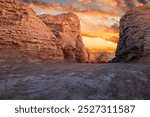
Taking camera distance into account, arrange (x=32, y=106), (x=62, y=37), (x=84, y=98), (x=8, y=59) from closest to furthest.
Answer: (x=32, y=106)
(x=84, y=98)
(x=8, y=59)
(x=62, y=37)

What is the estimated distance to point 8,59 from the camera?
19.8m

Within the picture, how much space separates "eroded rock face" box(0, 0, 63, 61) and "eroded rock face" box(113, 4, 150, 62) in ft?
26.5

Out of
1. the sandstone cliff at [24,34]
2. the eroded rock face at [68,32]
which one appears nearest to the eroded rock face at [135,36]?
the sandstone cliff at [24,34]

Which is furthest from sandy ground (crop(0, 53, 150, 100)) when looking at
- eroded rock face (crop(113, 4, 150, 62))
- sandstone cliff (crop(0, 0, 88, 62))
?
eroded rock face (crop(113, 4, 150, 62))

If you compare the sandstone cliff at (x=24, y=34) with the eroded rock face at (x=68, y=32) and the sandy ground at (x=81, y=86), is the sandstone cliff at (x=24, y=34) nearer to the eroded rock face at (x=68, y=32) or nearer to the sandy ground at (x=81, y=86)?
the sandy ground at (x=81, y=86)

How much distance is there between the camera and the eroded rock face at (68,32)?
1544 inches

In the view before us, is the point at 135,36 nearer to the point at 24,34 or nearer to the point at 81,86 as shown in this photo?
the point at 24,34

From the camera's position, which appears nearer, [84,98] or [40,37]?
[84,98]

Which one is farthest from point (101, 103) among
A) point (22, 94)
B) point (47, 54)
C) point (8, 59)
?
point (47, 54)

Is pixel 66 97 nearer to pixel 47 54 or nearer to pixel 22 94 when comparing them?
pixel 22 94

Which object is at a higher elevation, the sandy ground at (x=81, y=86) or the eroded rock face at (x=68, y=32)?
the sandy ground at (x=81, y=86)

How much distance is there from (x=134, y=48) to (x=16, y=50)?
12733 millimetres

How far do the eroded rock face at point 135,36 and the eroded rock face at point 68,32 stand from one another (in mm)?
7988

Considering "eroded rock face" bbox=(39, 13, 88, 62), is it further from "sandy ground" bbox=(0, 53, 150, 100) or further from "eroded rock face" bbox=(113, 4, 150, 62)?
"sandy ground" bbox=(0, 53, 150, 100)
